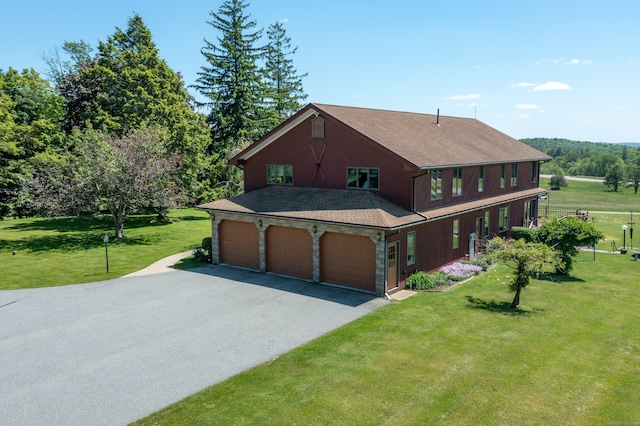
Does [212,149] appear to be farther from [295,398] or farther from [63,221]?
[295,398]

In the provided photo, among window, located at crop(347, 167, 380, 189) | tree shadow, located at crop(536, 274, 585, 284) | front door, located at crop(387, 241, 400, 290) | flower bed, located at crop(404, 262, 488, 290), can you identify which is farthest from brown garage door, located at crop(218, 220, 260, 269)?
tree shadow, located at crop(536, 274, 585, 284)

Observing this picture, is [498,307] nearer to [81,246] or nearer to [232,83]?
[81,246]

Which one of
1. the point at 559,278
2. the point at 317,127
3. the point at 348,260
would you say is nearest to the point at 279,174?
the point at 317,127

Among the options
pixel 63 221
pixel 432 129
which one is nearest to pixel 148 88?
pixel 63 221

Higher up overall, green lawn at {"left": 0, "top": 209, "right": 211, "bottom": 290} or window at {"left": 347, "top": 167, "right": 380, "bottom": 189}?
window at {"left": 347, "top": 167, "right": 380, "bottom": 189}

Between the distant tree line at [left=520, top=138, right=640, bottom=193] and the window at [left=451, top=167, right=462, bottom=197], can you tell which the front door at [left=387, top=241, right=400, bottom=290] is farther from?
the distant tree line at [left=520, top=138, right=640, bottom=193]

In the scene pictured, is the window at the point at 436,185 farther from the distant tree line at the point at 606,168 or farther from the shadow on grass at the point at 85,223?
the distant tree line at the point at 606,168
